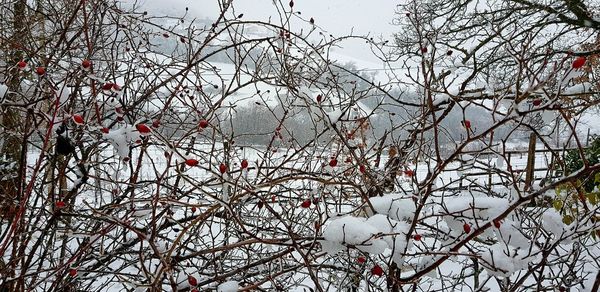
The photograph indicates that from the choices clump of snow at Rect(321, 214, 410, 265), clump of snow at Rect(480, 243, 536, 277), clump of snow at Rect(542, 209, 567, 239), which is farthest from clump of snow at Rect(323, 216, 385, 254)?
clump of snow at Rect(542, 209, 567, 239)

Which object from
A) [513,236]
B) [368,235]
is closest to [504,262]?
[513,236]

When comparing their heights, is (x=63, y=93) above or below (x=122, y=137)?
above

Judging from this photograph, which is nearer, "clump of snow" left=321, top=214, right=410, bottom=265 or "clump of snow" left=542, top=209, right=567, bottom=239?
"clump of snow" left=321, top=214, right=410, bottom=265

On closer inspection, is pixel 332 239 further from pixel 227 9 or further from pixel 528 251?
pixel 227 9

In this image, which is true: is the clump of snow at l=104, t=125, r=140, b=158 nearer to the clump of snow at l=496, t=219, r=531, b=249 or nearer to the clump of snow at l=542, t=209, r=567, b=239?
the clump of snow at l=496, t=219, r=531, b=249

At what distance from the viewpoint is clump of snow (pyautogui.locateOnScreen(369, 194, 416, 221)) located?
4.25ft

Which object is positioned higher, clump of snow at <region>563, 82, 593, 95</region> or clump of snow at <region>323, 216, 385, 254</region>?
clump of snow at <region>563, 82, 593, 95</region>

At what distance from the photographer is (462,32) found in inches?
304

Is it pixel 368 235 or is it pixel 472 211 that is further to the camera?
pixel 472 211

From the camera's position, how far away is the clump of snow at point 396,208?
1295mm

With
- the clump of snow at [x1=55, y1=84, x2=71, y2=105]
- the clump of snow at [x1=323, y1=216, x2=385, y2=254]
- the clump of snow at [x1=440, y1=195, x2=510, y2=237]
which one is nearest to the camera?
the clump of snow at [x1=323, y1=216, x2=385, y2=254]

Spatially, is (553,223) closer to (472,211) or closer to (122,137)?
(472,211)

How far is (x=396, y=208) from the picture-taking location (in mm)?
1312

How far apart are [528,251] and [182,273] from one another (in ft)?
3.78
